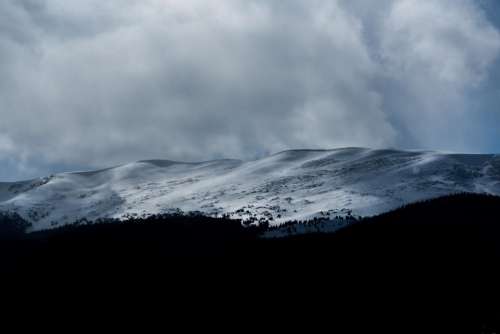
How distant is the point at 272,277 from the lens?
562 ft

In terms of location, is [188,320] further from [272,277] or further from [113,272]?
[113,272]

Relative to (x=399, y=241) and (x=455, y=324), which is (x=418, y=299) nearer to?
(x=455, y=324)

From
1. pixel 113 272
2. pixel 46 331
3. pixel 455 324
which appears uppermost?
pixel 113 272

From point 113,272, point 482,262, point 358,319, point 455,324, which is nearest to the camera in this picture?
point 455,324

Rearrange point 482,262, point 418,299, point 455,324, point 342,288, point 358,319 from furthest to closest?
1. point 482,262
2. point 342,288
3. point 418,299
4. point 358,319
5. point 455,324

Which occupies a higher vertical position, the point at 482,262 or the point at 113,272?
the point at 113,272

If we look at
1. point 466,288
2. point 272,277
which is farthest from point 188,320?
point 466,288

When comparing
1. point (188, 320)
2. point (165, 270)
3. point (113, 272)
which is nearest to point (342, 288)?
point (188, 320)

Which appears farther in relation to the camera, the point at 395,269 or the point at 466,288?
the point at 395,269

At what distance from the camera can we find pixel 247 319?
477 feet

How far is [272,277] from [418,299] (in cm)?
4504

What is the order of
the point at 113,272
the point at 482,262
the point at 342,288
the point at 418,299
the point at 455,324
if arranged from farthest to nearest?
the point at 113,272 < the point at 482,262 < the point at 342,288 < the point at 418,299 < the point at 455,324

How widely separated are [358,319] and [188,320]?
45036 millimetres

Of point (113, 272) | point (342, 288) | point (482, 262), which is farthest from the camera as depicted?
point (113, 272)
